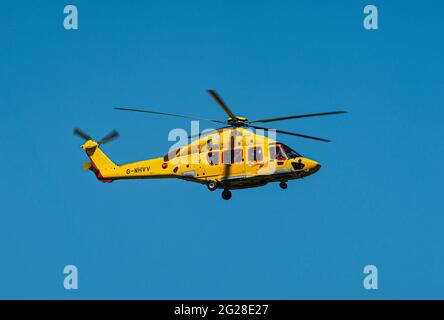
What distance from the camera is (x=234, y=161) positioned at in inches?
2084

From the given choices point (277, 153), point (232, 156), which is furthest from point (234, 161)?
point (277, 153)

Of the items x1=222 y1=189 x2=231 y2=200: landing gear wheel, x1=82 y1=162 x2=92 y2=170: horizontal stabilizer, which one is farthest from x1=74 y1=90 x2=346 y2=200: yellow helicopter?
x1=82 y1=162 x2=92 y2=170: horizontal stabilizer

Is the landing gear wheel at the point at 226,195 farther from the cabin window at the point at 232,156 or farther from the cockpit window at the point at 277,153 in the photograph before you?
the cockpit window at the point at 277,153

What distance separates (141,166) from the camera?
5650 centimetres

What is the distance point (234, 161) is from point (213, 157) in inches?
60.5

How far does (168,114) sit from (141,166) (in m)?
8.45

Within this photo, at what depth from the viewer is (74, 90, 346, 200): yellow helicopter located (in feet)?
170

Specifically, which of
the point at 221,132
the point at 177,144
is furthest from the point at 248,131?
the point at 177,144

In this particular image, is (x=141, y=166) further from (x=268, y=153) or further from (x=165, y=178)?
(x=268, y=153)

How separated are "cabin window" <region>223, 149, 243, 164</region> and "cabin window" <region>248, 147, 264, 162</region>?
603mm

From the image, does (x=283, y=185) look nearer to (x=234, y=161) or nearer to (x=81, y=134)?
(x=234, y=161)

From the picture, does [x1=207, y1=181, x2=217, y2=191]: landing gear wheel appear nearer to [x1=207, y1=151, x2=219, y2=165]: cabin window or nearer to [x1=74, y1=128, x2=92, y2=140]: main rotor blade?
[x1=207, y1=151, x2=219, y2=165]: cabin window

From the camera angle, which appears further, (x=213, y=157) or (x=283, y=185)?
(x=213, y=157)

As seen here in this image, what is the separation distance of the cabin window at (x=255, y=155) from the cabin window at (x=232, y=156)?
60 cm
